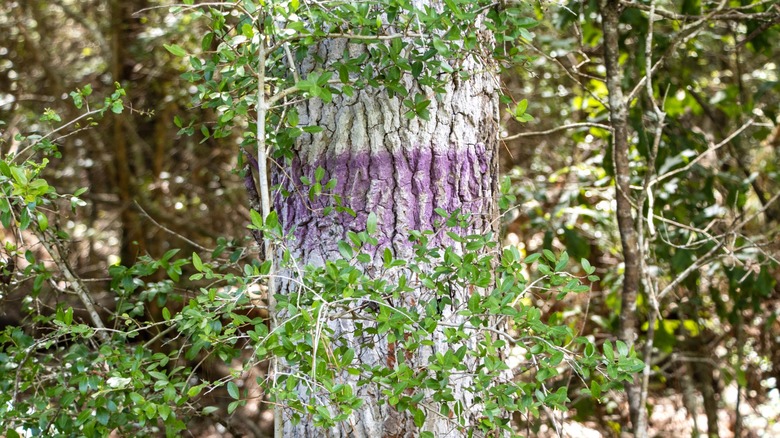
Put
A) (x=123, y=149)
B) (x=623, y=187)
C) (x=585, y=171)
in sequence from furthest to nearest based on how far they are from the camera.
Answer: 1. (x=123, y=149)
2. (x=585, y=171)
3. (x=623, y=187)

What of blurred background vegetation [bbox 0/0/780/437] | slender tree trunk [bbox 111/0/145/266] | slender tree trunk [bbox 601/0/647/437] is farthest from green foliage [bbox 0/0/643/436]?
slender tree trunk [bbox 111/0/145/266]

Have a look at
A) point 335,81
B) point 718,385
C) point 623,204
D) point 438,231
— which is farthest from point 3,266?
point 718,385

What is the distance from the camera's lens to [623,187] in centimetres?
292

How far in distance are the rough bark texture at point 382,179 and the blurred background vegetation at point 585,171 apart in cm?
143

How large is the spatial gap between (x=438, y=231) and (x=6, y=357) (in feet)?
4.48

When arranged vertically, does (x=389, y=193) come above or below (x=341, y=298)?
above

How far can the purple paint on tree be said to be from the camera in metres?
2.11

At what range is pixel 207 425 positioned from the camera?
5.70 meters

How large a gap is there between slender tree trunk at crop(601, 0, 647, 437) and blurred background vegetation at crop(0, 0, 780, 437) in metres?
0.34

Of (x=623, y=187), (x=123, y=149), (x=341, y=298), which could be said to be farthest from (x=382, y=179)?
(x=123, y=149)

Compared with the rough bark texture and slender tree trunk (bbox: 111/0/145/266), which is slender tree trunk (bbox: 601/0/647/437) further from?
slender tree trunk (bbox: 111/0/145/266)

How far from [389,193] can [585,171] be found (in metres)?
2.35

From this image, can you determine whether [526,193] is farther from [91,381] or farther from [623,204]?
[91,381]

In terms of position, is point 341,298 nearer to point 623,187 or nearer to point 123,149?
point 623,187
